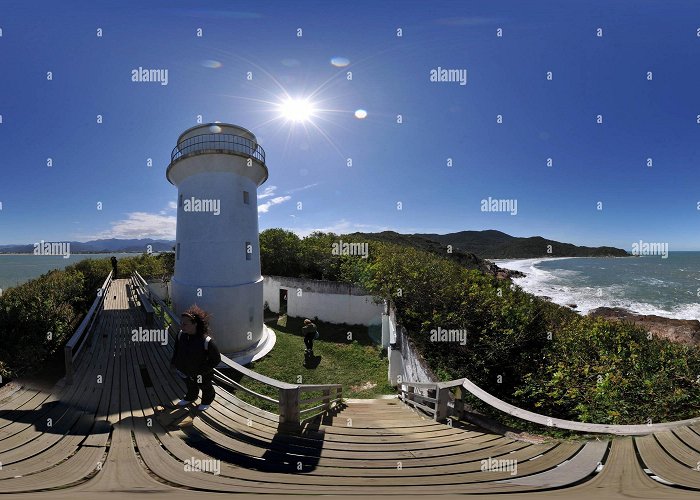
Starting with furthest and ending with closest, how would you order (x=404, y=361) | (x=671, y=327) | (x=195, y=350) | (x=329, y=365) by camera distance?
(x=671, y=327) → (x=329, y=365) → (x=404, y=361) → (x=195, y=350)

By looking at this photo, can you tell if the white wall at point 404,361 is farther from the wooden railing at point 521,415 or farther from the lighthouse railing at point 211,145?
the lighthouse railing at point 211,145

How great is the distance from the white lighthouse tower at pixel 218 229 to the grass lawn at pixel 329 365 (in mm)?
1444

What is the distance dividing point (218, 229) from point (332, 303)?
886cm

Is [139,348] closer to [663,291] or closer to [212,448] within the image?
[212,448]

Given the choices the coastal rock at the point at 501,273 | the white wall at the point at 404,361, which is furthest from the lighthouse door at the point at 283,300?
the coastal rock at the point at 501,273

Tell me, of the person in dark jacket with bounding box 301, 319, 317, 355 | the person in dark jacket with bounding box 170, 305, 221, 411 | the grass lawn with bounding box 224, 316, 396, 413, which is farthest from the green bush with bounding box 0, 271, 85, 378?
the person in dark jacket with bounding box 301, 319, 317, 355
